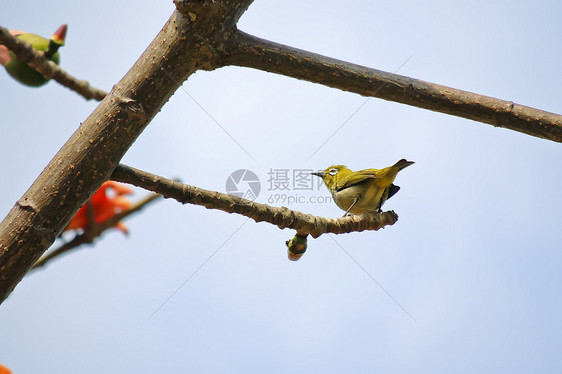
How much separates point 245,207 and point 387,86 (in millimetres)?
786

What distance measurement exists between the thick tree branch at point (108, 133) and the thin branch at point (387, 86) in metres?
0.13

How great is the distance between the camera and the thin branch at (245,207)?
199 cm

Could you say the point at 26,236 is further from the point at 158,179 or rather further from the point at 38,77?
the point at 38,77

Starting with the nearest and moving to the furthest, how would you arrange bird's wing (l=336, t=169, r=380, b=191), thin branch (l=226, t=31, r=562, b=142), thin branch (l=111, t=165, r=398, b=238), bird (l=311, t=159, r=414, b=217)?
thin branch (l=226, t=31, r=562, b=142), thin branch (l=111, t=165, r=398, b=238), bird (l=311, t=159, r=414, b=217), bird's wing (l=336, t=169, r=380, b=191)

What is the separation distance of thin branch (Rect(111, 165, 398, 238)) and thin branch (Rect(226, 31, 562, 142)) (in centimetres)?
55

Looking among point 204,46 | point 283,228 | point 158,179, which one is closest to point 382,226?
point 283,228

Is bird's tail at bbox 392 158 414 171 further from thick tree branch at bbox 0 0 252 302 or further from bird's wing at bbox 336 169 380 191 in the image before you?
thick tree branch at bbox 0 0 252 302

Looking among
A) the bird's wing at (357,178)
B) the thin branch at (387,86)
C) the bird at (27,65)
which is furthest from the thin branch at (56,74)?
the bird's wing at (357,178)

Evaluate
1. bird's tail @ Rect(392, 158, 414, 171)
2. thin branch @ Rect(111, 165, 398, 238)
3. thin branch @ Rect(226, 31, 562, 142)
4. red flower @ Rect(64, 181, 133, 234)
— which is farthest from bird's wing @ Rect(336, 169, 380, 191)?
red flower @ Rect(64, 181, 133, 234)

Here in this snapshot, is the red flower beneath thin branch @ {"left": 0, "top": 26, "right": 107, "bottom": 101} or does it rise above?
beneath

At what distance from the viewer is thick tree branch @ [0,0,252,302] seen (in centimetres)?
161

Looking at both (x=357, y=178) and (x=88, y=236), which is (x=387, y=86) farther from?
(x=357, y=178)

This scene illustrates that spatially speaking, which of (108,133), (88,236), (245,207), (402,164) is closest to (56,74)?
(108,133)

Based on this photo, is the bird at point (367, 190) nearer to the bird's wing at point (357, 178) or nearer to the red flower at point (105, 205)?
the bird's wing at point (357, 178)
